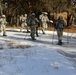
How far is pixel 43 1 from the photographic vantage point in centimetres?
4744

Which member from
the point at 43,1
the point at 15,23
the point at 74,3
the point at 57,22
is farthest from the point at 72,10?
the point at 57,22

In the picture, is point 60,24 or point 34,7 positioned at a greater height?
point 34,7

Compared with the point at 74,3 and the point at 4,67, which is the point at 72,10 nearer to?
the point at 74,3

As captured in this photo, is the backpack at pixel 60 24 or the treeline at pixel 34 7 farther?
the treeline at pixel 34 7

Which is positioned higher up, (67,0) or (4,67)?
(67,0)

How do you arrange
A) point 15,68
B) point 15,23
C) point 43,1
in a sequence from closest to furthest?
point 15,68 < point 43,1 < point 15,23

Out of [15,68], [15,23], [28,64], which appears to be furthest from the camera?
[15,23]

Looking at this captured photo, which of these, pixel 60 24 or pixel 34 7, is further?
pixel 34 7

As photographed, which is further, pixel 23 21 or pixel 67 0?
pixel 67 0

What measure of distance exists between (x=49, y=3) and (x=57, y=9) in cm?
132

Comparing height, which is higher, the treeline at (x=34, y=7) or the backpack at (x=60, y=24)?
the treeline at (x=34, y=7)

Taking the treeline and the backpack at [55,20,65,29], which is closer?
the backpack at [55,20,65,29]

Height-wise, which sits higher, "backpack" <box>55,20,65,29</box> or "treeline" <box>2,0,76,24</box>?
"treeline" <box>2,0,76,24</box>

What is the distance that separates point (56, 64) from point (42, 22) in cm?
1609
